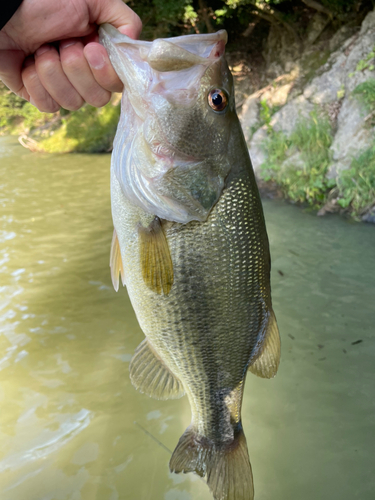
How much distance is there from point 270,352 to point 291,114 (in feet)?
28.8

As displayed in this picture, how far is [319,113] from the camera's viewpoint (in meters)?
8.88

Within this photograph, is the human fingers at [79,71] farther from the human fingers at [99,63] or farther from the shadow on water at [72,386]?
the shadow on water at [72,386]

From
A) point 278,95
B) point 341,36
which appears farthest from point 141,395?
point 341,36

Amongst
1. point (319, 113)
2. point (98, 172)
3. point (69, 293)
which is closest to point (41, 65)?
point (69, 293)

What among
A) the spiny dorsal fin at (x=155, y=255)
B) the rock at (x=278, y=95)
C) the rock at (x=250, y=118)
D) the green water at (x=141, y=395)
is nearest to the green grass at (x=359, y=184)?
the green water at (x=141, y=395)

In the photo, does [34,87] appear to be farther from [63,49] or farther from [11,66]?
[63,49]

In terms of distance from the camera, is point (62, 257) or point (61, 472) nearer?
point (61, 472)

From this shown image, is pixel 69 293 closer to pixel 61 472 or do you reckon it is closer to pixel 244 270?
pixel 61 472

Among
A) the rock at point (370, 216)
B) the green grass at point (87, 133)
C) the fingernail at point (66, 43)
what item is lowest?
the green grass at point (87, 133)

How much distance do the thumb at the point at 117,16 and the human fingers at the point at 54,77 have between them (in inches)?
9.5

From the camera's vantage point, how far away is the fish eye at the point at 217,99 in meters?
1.49

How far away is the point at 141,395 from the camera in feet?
11.9

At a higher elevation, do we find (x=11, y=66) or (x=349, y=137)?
(x=11, y=66)

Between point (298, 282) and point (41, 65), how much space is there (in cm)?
421
